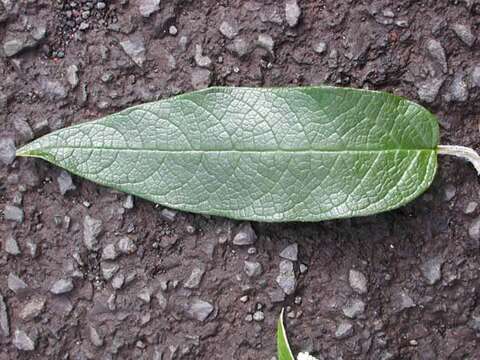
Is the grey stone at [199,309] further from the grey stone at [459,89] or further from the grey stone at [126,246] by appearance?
the grey stone at [459,89]

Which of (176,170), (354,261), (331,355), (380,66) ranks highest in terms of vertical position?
(380,66)

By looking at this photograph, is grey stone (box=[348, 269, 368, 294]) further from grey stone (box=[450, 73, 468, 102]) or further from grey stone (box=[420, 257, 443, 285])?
grey stone (box=[450, 73, 468, 102])

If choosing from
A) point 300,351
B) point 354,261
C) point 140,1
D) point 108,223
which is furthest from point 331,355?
point 140,1

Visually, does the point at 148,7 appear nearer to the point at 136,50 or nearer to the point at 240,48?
the point at 136,50

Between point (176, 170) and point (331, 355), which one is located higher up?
point (176, 170)

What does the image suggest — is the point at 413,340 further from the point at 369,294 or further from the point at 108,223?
the point at 108,223

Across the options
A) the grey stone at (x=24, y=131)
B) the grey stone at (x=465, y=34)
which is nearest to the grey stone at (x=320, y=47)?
the grey stone at (x=465, y=34)

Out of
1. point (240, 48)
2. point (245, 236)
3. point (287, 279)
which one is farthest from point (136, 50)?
point (287, 279)
